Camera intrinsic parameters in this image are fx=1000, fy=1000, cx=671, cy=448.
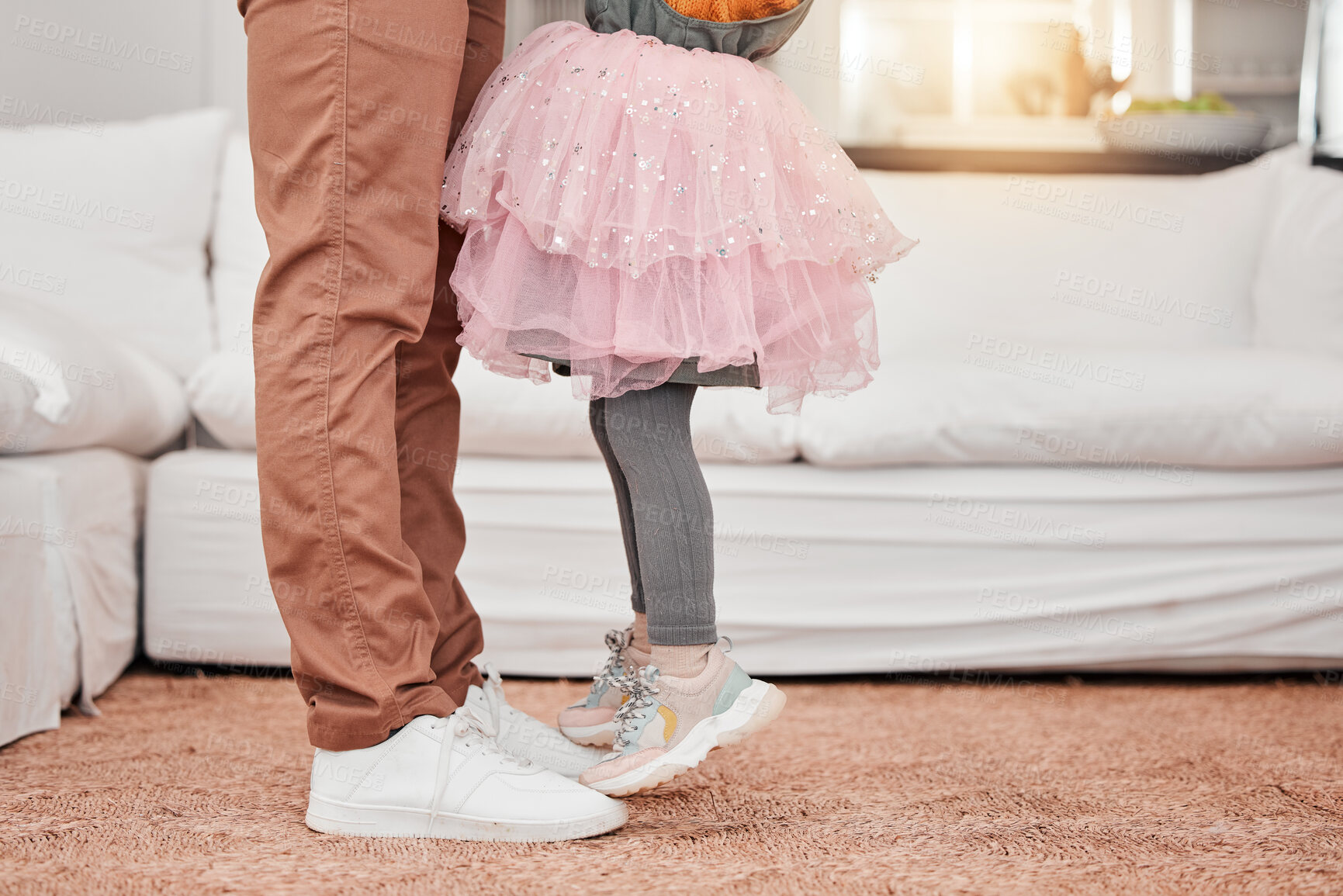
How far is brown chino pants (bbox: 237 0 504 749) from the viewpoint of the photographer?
2.38 ft

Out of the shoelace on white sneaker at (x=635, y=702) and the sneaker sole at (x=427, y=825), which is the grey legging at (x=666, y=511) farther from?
the sneaker sole at (x=427, y=825)

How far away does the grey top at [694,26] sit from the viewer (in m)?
0.82

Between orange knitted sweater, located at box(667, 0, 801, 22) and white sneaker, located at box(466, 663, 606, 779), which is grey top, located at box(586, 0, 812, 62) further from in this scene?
white sneaker, located at box(466, 663, 606, 779)

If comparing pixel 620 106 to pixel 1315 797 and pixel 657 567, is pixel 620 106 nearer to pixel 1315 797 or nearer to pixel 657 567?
pixel 657 567

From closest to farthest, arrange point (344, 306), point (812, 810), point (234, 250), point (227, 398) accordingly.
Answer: point (344, 306), point (812, 810), point (227, 398), point (234, 250)

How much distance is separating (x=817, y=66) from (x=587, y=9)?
208cm

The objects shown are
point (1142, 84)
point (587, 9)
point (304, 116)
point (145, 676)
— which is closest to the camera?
point (304, 116)

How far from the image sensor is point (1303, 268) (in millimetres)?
1684

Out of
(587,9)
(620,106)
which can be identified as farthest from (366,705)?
(587,9)

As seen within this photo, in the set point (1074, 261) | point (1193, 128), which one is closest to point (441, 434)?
point (1074, 261)

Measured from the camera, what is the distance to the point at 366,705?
→ 0.76 metres

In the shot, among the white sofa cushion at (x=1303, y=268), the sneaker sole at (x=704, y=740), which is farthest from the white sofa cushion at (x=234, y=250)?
the white sofa cushion at (x=1303, y=268)

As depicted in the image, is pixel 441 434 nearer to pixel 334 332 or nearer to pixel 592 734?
pixel 334 332

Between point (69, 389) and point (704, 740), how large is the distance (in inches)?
32.7
